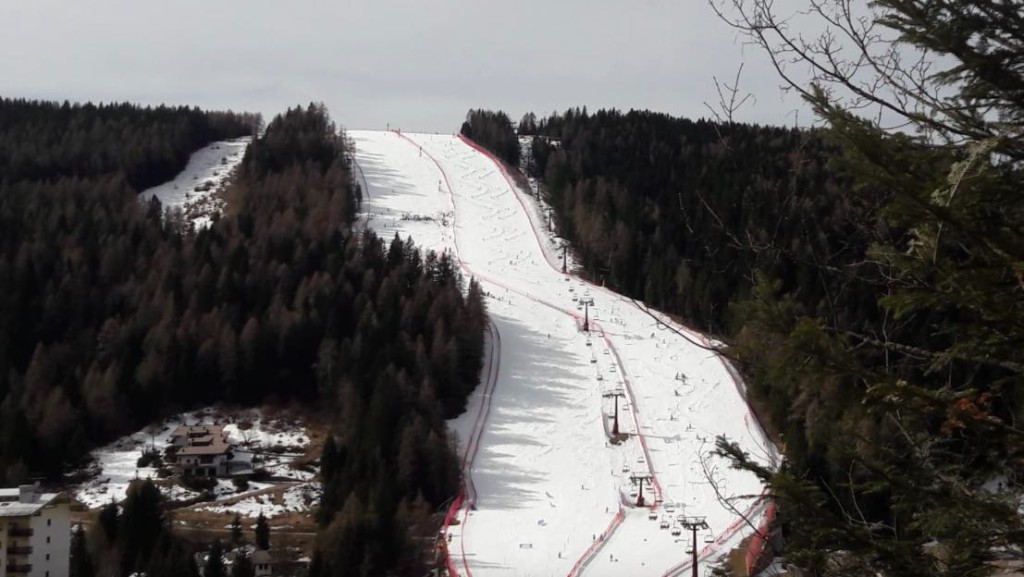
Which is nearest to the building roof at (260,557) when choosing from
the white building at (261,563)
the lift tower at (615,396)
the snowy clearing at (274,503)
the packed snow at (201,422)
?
the white building at (261,563)

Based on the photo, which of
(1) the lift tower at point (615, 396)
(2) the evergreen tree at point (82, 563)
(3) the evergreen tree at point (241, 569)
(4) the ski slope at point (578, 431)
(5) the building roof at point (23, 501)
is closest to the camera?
(3) the evergreen tree at point (241, 569)

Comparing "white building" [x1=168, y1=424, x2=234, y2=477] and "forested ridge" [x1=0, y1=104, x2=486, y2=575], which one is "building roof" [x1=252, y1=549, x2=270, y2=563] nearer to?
"forested ridge" [x1=0, y1=104, x2=486, y2=575]

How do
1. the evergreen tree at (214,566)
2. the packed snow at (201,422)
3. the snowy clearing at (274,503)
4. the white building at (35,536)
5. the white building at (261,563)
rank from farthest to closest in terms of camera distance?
the packed snow at (201,422), the snowy clearing at (274,503), the white building at (35,536), the white building at (261,563), the evergreen tree at (214,566)

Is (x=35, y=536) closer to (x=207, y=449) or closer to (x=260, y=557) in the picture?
(x=260, y=557)

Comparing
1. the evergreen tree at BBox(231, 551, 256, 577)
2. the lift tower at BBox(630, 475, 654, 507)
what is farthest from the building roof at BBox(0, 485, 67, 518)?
the lift tower at BBox(630, 475, 654, 507)

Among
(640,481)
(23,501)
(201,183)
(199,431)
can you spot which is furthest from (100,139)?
(640,481)

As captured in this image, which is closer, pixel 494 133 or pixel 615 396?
pixel 615 396

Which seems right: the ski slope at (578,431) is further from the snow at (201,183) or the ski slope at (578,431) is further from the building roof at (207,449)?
the snow at (201,183)
